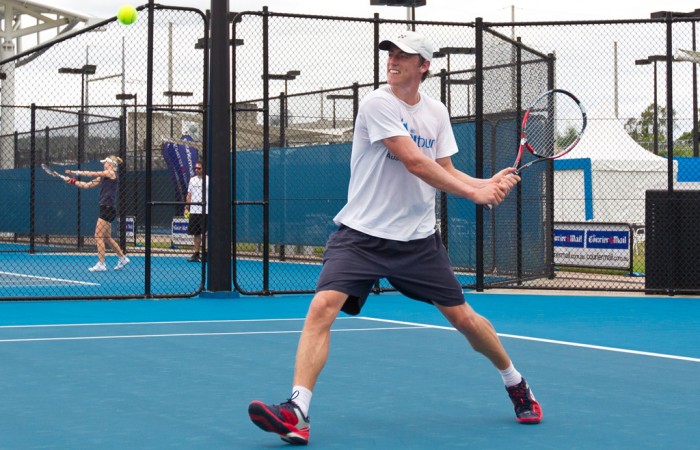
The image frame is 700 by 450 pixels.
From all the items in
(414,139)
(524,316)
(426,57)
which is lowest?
(524,316)

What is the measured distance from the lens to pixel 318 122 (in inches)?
789

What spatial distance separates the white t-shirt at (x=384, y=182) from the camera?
16.5 ft

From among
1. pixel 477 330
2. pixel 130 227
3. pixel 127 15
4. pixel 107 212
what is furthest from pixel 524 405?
pixel 130 227

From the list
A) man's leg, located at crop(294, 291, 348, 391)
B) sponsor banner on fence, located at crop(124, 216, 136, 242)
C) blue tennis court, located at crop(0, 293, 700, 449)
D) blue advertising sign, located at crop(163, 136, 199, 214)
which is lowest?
blue tennis court, located at crop(0, 293, 700, 449)

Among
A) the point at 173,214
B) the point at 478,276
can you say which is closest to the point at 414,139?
the point at 478,276

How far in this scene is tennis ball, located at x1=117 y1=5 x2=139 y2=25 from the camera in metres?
11.7

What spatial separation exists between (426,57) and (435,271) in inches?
39.1

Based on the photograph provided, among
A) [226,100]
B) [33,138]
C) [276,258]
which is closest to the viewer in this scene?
[226,100]

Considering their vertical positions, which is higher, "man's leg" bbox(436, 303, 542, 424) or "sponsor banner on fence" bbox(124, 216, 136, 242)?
"sponsor banner on fence" bbox(124, 216, 136, 242)

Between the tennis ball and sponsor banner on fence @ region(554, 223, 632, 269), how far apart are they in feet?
22.8

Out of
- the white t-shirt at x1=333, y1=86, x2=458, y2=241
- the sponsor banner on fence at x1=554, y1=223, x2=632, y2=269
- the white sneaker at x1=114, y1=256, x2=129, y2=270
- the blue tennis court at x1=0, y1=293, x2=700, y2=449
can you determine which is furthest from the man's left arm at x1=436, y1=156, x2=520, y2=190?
the white sneaker at x1=114, y1=256, x2=129, y2=270

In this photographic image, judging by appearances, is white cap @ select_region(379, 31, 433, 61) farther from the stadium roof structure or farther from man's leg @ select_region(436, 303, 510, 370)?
the stadium roof structure

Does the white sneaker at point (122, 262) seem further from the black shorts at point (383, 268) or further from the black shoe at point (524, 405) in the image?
the black shoe at point (524, 405)

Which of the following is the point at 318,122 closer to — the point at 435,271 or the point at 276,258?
the point at 276,258
